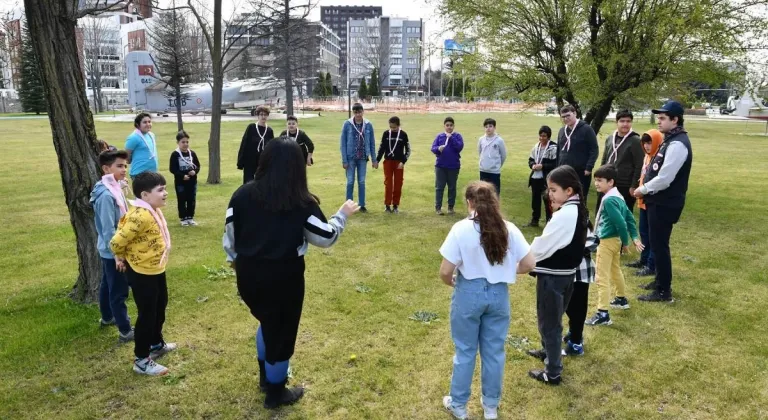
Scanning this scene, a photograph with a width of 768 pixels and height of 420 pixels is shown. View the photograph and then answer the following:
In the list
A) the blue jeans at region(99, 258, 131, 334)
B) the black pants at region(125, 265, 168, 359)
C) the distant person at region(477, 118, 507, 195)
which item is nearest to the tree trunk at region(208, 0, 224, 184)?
the distant person at region(477, 118, 507, 195)

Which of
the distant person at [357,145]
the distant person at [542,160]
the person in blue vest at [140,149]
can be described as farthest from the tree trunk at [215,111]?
the distant person at [542,160]

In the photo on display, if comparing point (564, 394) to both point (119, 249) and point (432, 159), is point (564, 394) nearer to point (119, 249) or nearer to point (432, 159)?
point (119, 249)

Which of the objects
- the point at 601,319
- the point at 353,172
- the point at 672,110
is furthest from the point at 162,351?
the point at 353,172

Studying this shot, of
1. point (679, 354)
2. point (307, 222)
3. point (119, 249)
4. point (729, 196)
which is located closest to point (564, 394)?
point (679, 354)

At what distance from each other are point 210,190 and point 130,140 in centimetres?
455

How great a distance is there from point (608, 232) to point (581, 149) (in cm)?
343

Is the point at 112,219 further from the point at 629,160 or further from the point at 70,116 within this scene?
the point at 629,160

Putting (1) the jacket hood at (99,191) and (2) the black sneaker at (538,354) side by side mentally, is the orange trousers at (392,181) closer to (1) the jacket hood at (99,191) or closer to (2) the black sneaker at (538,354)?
(2) the black sneaker at (538,354)

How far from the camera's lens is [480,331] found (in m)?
3.34

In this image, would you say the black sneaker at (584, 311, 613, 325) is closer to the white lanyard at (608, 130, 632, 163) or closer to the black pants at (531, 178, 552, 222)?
the white lanyard at (608, 130, 632, 163)

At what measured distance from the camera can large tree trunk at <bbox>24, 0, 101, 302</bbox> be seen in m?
4.76

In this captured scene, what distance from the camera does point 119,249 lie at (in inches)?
146

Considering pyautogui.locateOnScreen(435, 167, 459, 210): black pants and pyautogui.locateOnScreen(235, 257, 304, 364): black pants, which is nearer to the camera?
pyautogui.locateOnScreen(235, 257, 304, 364): black pants

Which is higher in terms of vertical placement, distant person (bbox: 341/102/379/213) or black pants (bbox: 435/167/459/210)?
distant person (bbox: 341/102/379/213)
